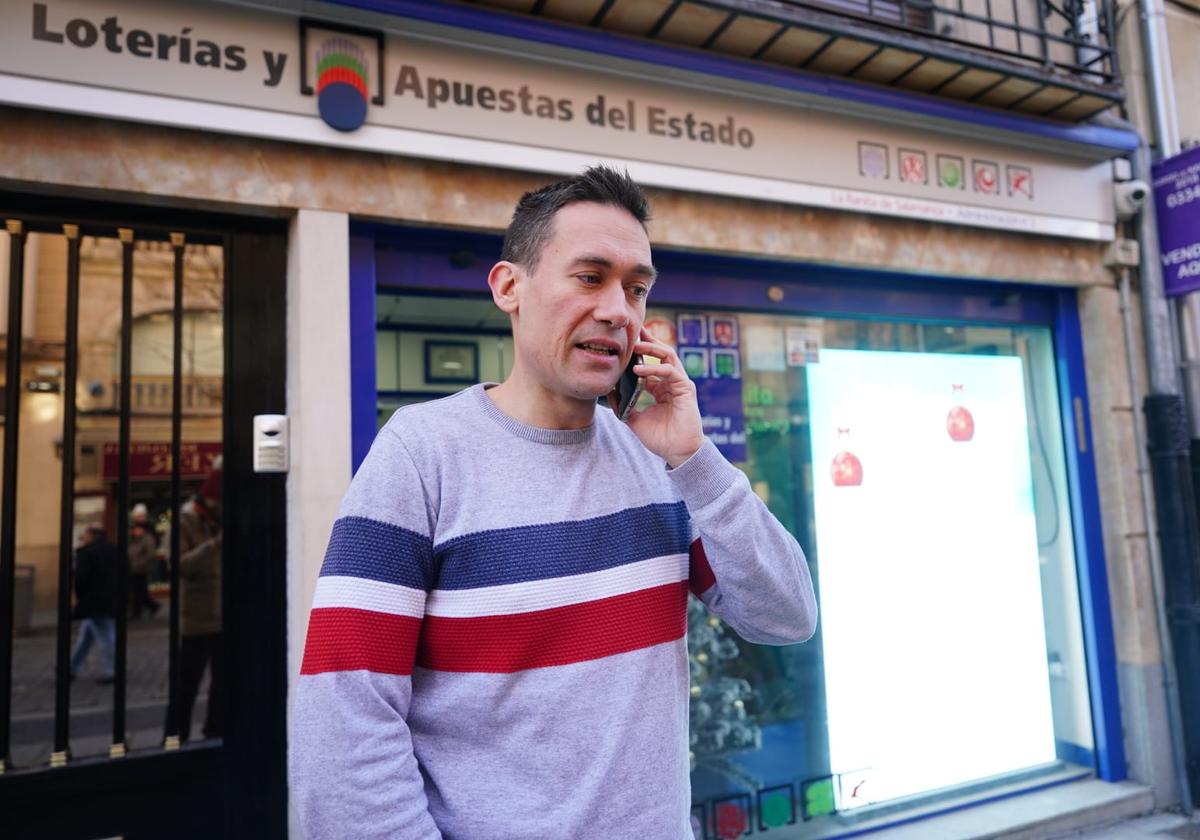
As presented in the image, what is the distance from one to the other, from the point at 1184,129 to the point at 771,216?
354cm

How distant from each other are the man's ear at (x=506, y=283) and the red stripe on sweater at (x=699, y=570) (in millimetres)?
665

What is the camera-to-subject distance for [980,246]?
14.9ft

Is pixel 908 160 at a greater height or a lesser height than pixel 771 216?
greater

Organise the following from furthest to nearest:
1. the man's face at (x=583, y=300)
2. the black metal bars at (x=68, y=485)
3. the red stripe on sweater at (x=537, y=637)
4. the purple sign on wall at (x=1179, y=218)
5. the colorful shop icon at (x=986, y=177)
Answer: the purple sign on wall at (x=1179, y=218) < the colorful shop icon at (x=986, y=177) < the black metal bars at (x=68, y=485) < the man's face at (x=583, y=300) < the red stripe on sweater at (x=537, y=637)

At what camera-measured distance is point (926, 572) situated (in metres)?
4.50

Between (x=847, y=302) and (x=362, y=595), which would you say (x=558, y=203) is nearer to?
(x=362, y=595)

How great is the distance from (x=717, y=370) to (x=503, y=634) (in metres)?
2.97

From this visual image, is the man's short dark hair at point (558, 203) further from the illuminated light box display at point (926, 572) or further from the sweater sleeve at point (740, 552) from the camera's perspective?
the illuminated light box display at point (926, 572)

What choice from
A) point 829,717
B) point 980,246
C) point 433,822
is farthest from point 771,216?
point 433,822

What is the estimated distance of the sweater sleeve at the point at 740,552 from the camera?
1.51 meters

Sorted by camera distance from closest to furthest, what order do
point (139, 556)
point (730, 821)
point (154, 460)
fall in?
point (730, 821) → point (139, 556) → point (154, 460)

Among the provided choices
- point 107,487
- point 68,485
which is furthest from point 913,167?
point 107,487

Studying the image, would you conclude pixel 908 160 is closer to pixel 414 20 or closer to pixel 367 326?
pixel 414 20

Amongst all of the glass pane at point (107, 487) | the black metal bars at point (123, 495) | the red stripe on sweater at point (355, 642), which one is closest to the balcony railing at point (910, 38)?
the black metal bars at point (123, 495)
